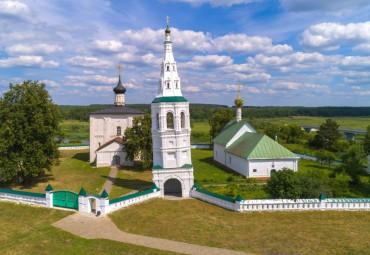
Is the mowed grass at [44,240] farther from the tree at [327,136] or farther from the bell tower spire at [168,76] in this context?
the tree at [327,136]

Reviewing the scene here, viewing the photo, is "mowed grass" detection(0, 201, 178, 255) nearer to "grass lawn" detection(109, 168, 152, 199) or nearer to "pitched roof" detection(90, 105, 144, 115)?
"grass lawn" detection(109, 168, 152, 199)

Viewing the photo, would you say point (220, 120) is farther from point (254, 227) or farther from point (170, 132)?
point (254, 227)

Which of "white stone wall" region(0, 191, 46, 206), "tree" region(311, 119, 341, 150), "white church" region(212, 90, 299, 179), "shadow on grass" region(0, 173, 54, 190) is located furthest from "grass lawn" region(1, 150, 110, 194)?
"tree" region(311, 119, 341, 150)

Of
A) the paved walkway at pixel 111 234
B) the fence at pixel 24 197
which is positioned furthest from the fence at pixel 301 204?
the fence at pixel 24 197

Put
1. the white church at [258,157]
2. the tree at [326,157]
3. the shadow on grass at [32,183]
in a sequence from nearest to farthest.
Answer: the shadow on grass at [32,183]
the white church at [258,157]
the tree at [326,157]

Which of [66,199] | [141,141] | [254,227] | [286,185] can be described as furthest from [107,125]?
[254,227]
